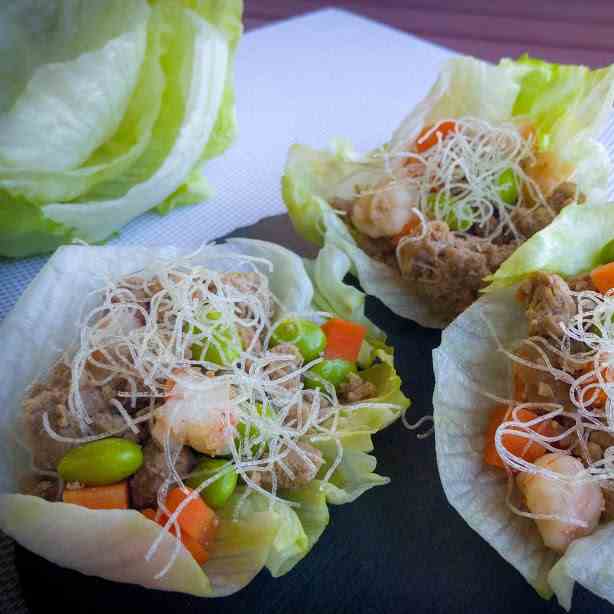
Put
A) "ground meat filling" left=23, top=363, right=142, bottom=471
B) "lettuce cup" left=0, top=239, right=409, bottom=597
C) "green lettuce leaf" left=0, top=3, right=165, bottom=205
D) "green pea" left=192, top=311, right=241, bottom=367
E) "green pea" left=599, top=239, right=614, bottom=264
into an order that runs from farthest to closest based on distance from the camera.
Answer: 1. "green lettuce leaf" left=0, top=3, right=165, bottom=205
2. "green pea" left=599, top=239, right=614, bottom=264
3. "green pea" left=192, top=311, right=241, bottom=367
4. "ground meat filling" left=23, top=363, right=142, bottom=471
5. "lettuce cup" left=0, top=239, right=409, bottom=597

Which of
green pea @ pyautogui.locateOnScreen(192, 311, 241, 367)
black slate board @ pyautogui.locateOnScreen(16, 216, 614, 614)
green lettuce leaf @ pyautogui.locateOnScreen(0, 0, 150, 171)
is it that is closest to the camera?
black slate board @ pyautogui.locateOnScreen(16, 216, 614, 614)

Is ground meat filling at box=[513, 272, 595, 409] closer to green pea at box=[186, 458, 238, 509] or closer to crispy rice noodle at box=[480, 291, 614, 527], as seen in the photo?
crispy rice noodle at box=[480, 291, 614, 527]

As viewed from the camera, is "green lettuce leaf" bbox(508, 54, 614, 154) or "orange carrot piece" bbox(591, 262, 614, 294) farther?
"green lettuce leaf" bbox(508, 54, 614, 154)

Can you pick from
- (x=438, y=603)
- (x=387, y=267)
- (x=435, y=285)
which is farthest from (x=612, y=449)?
(x=387, y=267)

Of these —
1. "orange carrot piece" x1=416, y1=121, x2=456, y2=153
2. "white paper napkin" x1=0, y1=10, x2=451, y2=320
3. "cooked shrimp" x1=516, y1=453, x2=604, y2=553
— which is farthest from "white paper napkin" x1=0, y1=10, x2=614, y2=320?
"cooked shrimp" x1=516, y1=453, x2=604, y2=553

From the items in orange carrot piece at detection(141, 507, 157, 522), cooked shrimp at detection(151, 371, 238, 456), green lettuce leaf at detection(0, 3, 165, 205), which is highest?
green lettuce leaf at detection(0, 3, 165, 205)

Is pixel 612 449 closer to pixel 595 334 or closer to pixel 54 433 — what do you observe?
pixel 595 334
